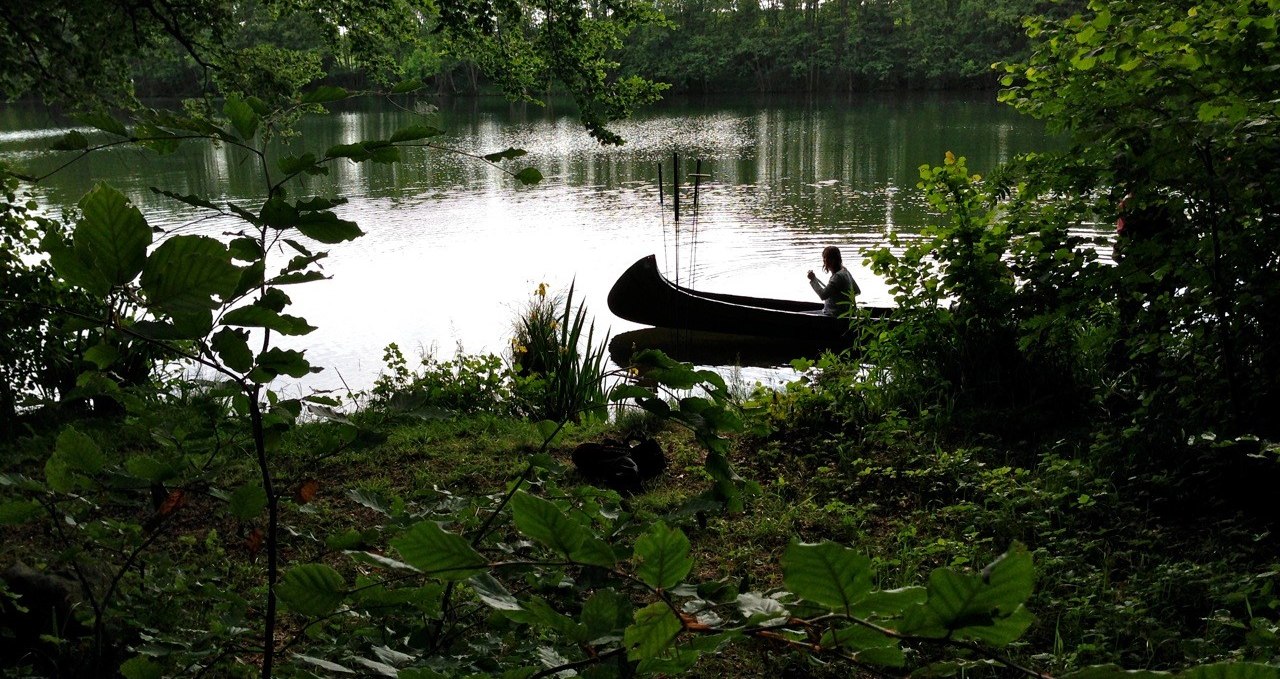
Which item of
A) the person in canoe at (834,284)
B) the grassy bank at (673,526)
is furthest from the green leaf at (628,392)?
the person in canoe at (834,284)

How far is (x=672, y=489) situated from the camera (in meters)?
4.63

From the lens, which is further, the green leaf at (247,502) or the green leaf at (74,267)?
the green leaf at (247,502)

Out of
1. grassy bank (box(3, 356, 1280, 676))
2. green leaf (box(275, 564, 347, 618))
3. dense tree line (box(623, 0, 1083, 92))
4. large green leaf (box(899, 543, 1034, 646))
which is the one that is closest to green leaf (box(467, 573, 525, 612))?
grassy bank (box(3, 356, 1280, 676))

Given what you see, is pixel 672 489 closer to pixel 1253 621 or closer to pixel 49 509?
pixel 1253 621

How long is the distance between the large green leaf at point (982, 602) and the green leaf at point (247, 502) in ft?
3.02

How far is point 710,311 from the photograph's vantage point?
384 inches

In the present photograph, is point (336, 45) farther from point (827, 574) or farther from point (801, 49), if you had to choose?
point (801, 49)

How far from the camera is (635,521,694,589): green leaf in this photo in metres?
0.72

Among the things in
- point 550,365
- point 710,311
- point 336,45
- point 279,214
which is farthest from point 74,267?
point 710,311

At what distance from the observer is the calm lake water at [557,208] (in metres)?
11.2

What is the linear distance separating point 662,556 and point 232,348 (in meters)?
0.56

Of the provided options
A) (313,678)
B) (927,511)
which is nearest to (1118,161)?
(927,511)

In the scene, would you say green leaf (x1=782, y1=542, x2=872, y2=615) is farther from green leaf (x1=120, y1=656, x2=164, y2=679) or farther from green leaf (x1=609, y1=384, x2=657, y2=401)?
green leaf (x1=120, y1=656, x2=164, y2=679)

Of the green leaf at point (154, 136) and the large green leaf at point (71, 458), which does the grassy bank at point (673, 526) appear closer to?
the large green leaf at point (71, 458)
